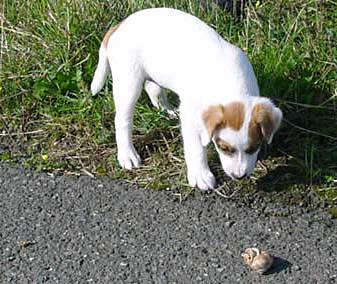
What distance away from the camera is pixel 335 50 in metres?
5.25

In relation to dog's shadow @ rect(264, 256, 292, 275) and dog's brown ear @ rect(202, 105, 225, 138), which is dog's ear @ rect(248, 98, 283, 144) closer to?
dog's brown ear @ rect(202, 105, 225, 138)

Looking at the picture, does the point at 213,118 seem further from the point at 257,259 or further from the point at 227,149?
the point at 257,259

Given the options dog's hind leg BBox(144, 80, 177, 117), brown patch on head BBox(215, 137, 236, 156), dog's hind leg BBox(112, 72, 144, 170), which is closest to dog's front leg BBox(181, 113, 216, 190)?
brown patch on head BBox(215, 137, 236, 156)

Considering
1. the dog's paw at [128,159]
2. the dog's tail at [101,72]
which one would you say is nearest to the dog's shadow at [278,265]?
A: the dog's paw at [128,159]

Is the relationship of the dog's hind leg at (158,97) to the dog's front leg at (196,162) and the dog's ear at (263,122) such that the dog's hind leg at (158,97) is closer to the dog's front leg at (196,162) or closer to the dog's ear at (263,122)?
the dog's front leg at (196,162)

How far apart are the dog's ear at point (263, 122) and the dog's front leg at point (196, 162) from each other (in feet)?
1.40

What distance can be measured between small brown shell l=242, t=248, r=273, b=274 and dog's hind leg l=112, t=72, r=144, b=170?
3.36 ft

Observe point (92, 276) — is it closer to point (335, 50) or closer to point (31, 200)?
point (31, 200)

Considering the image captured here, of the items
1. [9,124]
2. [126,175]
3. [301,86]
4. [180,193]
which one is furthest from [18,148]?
[301,86]

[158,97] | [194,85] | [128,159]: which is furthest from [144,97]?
[194,85]

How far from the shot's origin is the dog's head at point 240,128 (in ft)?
13.7

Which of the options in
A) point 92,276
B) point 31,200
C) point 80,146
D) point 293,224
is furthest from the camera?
point 80,146

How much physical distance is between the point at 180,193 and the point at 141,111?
0.78m

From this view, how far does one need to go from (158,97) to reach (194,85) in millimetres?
714
